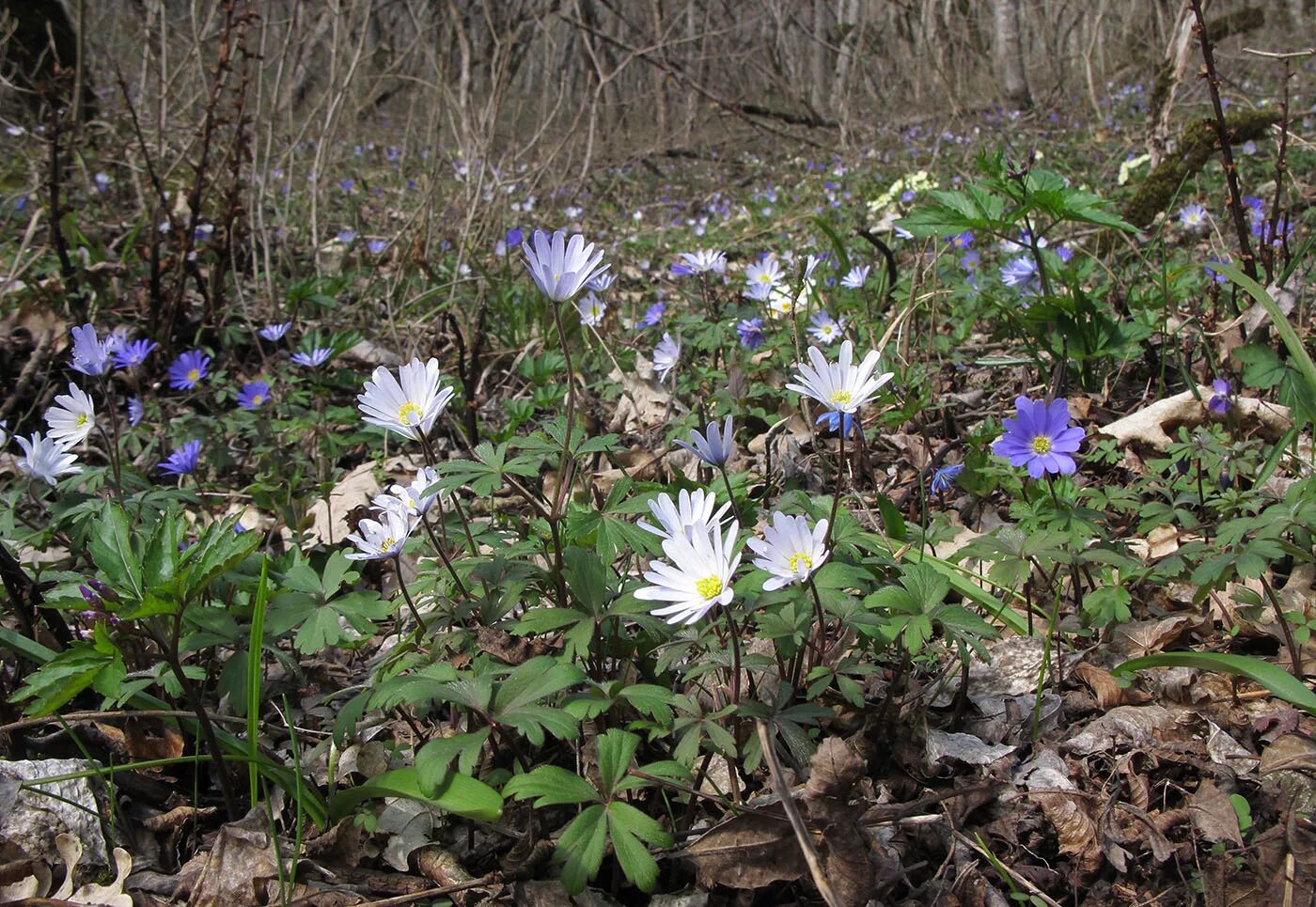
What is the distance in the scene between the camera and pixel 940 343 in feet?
9.70

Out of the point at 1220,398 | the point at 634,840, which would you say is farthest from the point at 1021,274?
the point at 634,840

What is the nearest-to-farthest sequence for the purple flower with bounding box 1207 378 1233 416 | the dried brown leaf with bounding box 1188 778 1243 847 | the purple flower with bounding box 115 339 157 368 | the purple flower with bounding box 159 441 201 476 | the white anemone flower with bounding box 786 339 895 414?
1. the dried brown leaf with bounding box 1188 778 1243 847
2. the white anemone flower with bounding box 786 339 895 414
3. the purple flower with bounding box 1207 378 1233 416
4. the purple flower with bounding box 159 441 201 476
5. the purple flower with bounding box 115 339 157 368

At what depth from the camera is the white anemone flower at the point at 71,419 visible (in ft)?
6.48

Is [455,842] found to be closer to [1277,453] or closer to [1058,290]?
[1277,453]

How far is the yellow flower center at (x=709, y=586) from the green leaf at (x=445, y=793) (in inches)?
17.1

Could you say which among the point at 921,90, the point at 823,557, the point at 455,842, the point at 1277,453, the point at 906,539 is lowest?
the point at 455,842

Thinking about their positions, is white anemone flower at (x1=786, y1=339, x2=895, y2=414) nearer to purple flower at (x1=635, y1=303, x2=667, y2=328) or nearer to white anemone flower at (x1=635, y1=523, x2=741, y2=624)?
white anemone flower at (x1=635, y1=523, x2=741, y2=624)

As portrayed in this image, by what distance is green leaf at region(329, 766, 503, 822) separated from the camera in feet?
4.24

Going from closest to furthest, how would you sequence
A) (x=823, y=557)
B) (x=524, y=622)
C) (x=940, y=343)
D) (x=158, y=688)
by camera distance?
(x=823, y=557) → (x=524, y=622) → (x=158, y=688) → (x=940, y=343)

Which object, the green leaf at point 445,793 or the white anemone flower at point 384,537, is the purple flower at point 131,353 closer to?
the white anemone flower at point 384,537

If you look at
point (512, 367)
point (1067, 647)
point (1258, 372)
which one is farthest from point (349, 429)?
point (1258, 372)

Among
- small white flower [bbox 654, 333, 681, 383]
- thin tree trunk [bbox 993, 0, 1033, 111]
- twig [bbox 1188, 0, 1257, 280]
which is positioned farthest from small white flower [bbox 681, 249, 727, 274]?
thin tree trunk [bbox 993, 0, 1033, 111]

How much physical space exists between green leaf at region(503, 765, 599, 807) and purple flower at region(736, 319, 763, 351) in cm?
214

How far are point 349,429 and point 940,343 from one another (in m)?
2.29
